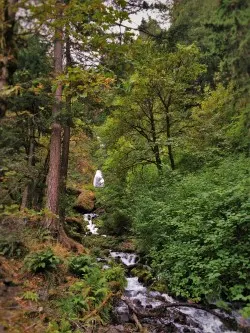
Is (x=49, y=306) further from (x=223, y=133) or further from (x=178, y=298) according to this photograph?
(x=223, y=133)

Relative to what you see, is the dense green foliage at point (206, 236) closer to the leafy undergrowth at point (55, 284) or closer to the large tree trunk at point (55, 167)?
the leafy undergrowth at point (55, 284)

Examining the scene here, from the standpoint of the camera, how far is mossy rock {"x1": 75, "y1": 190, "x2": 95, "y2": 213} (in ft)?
77.0

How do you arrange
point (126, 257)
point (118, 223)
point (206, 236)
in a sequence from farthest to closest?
point (118, 223) → point (126, 257) → point (206, 236)

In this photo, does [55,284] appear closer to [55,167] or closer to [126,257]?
[55,167]

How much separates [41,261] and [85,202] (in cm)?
1580

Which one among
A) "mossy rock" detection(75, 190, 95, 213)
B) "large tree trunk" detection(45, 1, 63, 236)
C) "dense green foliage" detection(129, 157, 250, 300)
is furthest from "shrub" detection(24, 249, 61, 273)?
"mossy rock" detection(75, 190, 95, 213)

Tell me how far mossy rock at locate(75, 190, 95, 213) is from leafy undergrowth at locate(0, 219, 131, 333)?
1325 centimetres

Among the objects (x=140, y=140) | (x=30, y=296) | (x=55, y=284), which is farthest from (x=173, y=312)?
(x=140, y=140)

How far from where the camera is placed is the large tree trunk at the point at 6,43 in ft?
10.2

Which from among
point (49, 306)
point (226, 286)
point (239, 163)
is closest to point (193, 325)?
point (226, 286)

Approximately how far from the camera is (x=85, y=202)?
24.0 m

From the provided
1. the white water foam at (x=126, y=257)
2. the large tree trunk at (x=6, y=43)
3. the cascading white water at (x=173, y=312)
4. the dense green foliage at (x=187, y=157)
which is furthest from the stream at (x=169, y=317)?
the large tree trunk at (x=6, y=43)

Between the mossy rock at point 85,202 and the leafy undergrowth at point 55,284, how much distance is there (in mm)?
13251

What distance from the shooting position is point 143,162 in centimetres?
1631
